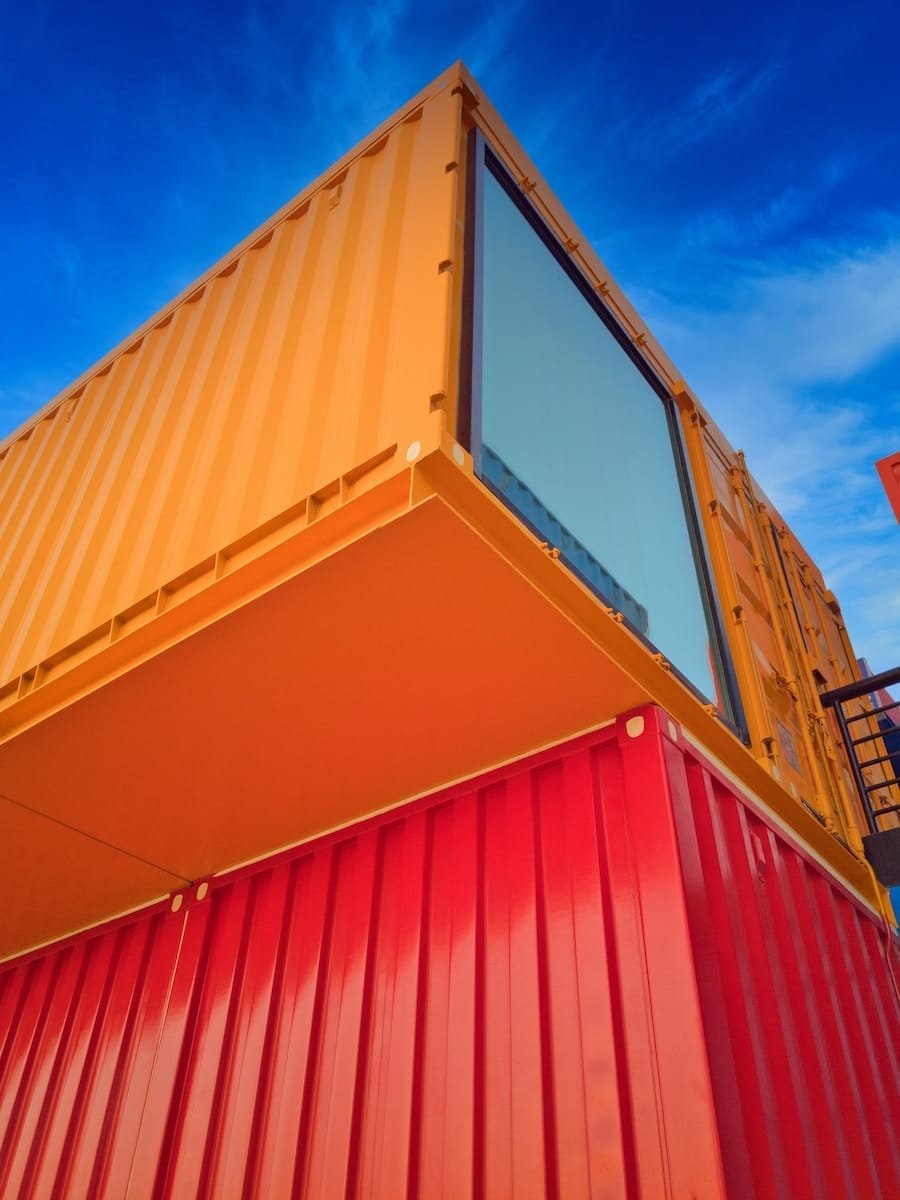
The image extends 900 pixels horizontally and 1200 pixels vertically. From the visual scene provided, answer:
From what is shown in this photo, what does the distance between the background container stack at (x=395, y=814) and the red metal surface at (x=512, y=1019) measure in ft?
0.05

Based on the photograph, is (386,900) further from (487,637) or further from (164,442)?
(164,442)

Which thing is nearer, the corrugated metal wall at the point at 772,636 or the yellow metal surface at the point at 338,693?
the yellow metal surface at the point at 338,693

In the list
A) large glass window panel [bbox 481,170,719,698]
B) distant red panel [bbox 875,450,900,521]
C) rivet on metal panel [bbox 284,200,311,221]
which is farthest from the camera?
distant red panel [bbox 875,450,900,521]

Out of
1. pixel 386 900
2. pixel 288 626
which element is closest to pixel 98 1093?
pixel 386 900

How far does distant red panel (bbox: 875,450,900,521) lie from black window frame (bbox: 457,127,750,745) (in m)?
1.51

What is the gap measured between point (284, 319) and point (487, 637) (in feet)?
7.37

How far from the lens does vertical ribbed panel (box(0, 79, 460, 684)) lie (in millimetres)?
3404

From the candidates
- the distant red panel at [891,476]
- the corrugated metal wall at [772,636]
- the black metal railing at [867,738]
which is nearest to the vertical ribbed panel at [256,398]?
the corrugated metal wall at [772,636]

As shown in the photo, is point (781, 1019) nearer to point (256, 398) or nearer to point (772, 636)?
point (772, 636)

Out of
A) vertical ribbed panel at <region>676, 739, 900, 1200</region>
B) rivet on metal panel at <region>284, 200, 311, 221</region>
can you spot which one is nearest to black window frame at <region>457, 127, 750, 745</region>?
vertical ribbed panel at <region>676, 739, 900, 1200</region>

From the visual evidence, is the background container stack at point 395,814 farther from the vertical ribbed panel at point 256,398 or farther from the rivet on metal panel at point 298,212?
the rivet on metal panel at point 298,212

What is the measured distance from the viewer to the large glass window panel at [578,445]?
3613 mm

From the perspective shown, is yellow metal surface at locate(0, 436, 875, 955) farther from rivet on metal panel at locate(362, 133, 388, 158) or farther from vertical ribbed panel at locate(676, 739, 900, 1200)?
rivet on metal panel at locate(362, 133, 388, 158)

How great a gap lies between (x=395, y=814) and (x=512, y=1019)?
1.22 meters
